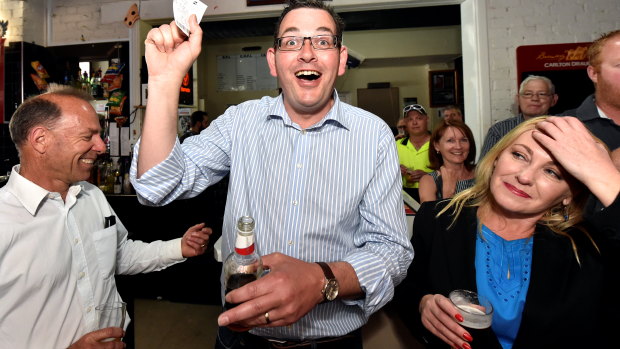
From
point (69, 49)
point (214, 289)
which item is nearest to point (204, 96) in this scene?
point (69, 49)

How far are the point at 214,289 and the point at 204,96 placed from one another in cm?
472

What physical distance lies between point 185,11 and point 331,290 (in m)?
0.77

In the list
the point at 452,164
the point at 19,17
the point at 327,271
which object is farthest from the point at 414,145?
the point at 19,17

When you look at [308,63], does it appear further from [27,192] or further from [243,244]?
[27,192]

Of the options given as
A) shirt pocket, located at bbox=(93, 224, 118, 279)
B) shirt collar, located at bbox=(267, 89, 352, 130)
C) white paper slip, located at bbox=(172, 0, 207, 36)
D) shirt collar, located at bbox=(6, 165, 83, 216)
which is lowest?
shirt pocket, located at bbox=(93, 224, 118, 279)

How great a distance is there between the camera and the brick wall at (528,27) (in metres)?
3.70

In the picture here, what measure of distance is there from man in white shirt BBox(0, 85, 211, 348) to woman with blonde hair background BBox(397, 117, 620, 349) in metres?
1.08

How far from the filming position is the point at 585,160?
113 centimetres

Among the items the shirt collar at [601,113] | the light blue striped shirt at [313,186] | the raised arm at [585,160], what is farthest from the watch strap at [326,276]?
the shirt collar at [601,113]

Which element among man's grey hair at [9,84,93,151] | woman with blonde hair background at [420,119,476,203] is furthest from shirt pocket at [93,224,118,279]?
woman with blonde hair background at [420,119,476,203]

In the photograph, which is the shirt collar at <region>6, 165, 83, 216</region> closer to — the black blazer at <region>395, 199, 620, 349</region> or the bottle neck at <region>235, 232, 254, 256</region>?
the bottle neck at <region>235, 232, 254, 256</region>

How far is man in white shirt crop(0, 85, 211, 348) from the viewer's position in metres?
1.31

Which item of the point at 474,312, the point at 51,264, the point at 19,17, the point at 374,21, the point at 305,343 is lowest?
the point at 305,343

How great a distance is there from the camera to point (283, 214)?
119cm
